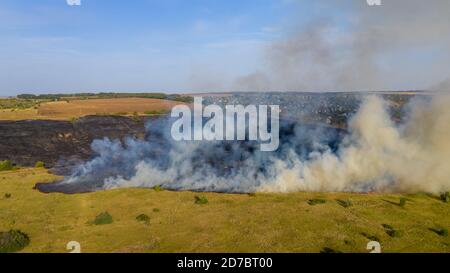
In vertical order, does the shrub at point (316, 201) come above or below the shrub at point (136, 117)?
below

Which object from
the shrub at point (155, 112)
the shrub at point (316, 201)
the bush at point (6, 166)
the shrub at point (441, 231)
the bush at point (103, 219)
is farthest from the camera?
the shrub at point (155, 112)

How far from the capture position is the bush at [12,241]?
29.4 meters

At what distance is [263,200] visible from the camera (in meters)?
41.9

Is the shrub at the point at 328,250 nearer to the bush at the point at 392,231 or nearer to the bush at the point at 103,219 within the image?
the bush at the point at 392,231

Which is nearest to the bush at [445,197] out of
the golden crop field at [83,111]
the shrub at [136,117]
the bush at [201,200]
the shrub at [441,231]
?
→ the shrub at [441,231]

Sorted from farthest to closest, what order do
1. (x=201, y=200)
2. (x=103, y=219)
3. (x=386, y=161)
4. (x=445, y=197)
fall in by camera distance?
1. (x=386, y=161)
2. (x=445, y=197)
3. (x=201, y=200)
4. (x=103, y=219)

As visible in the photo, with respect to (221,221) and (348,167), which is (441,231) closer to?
(348,167)

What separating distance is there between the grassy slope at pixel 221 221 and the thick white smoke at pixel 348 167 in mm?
3242

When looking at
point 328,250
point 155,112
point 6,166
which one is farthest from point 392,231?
point 155,112

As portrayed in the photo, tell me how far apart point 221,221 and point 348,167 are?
21417 mm

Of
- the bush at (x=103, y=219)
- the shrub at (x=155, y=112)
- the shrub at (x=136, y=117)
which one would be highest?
the shrub at (x=155, y=112)

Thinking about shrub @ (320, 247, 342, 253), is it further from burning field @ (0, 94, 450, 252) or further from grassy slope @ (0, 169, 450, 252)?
grassy slope @ (0, 169, 450, 252)

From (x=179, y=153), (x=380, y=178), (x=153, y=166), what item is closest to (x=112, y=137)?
(x=179, y=153)

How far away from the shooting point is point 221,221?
35.4m
